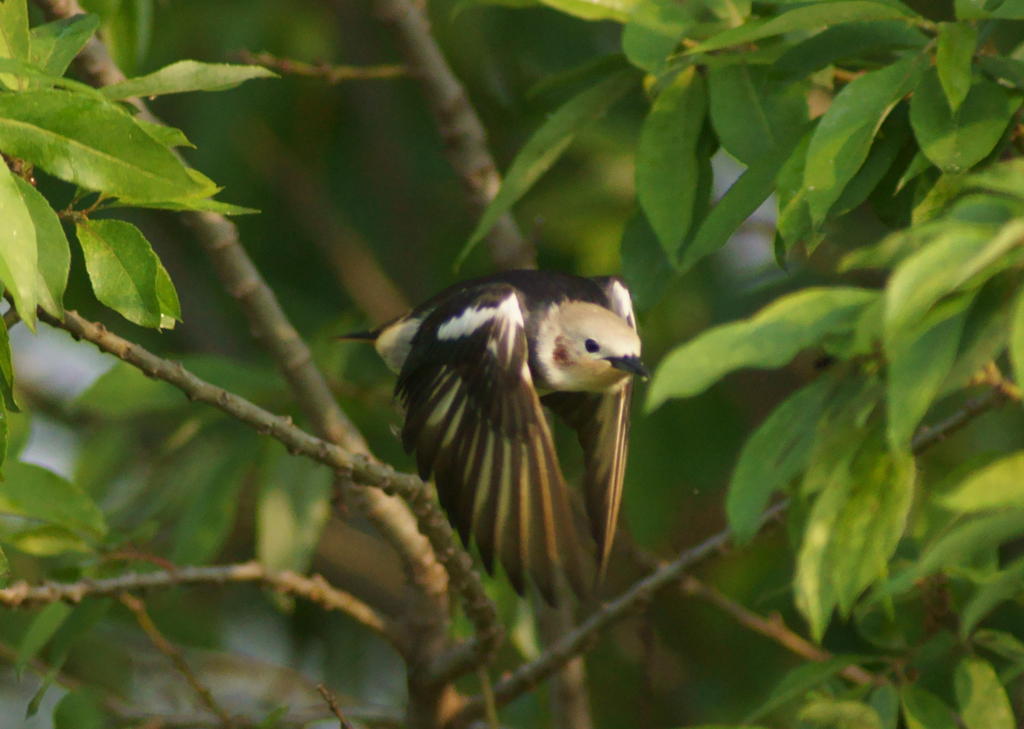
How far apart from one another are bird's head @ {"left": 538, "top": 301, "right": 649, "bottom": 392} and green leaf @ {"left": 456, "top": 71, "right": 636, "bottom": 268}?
80cm

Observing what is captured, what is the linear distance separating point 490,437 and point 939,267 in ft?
6.32

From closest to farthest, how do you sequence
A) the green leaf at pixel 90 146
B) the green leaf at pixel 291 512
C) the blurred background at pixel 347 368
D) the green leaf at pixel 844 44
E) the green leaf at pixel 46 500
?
the green leaf at pixel 90 146 → the green leaf at pixel 844 44 → the green leaf at pixel 46 500 → the green leaf at pixel 291 512 → the blurred background at pixel 347 368

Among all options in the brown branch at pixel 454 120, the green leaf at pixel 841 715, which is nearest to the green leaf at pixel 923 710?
the green leaf at pixel 841 715

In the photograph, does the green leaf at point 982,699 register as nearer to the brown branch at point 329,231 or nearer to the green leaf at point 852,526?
the green leaf at point 852,526

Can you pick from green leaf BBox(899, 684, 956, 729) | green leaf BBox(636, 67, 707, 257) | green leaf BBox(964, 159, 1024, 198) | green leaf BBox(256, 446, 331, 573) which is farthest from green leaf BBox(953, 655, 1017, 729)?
green leaf BBox(256, 446, 331, 573)

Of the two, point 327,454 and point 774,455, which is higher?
point 327,454

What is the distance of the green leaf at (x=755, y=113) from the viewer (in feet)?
8.83

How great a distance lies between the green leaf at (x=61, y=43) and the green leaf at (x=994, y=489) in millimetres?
1592

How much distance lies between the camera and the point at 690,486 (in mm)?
5211

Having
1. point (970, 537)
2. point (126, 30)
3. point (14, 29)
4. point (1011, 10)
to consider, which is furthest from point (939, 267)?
point (126, 30)

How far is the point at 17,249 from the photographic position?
5.90ft

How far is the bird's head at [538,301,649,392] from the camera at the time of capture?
3793mm

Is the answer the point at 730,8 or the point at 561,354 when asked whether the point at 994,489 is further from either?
the point at 561,354

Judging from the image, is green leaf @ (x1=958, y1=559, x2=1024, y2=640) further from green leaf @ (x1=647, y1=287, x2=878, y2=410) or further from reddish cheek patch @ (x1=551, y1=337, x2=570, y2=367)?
reddish cheek patch @ (x1=551, y1=337, x2=570, y2=367)
